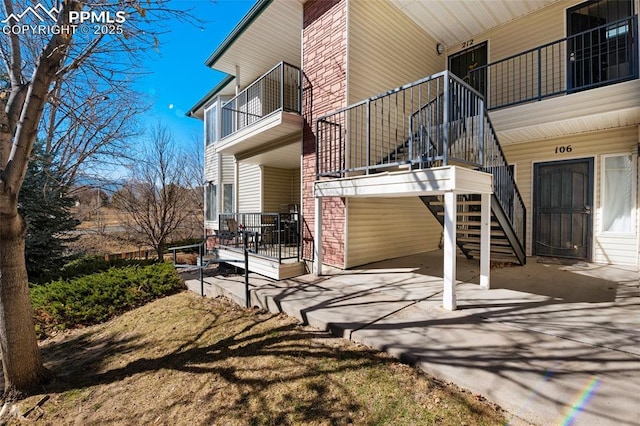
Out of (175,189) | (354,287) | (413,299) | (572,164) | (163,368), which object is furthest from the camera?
(175,189)

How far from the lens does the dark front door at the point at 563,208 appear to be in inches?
261

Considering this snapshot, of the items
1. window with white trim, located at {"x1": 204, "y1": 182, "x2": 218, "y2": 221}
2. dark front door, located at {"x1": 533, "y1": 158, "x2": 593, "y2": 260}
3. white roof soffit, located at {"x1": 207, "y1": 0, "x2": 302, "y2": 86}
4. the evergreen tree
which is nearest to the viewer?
dark front door, located at {"x1": 533, "y1": 158, "x2": 593, "y2": 260}

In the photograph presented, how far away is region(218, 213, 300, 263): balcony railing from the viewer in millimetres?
7000

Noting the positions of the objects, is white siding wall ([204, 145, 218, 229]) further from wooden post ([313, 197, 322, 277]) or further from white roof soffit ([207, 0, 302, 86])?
wooden post ([313, 197, 322, 277])

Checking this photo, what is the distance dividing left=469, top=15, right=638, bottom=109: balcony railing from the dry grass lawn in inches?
250

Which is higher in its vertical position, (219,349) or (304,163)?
(304,163)

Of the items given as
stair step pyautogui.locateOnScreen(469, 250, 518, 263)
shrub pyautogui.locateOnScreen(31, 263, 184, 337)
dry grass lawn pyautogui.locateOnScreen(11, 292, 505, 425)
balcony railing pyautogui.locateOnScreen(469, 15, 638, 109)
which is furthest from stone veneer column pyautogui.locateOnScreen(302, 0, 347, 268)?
shrub pyautogui.locateOnScreen(31, 263, 184, 337)

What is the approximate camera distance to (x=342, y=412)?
229cm

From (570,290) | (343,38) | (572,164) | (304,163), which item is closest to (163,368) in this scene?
(304,163)

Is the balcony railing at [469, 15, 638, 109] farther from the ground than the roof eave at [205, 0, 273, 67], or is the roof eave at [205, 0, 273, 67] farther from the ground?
the roof eave at [205, 0, 273, 67]

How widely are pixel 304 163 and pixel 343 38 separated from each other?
110 inches

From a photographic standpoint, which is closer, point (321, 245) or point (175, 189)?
point (321, 245)

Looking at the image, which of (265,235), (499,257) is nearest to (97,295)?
(265,235)

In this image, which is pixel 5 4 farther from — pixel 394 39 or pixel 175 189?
pixel 175 189
